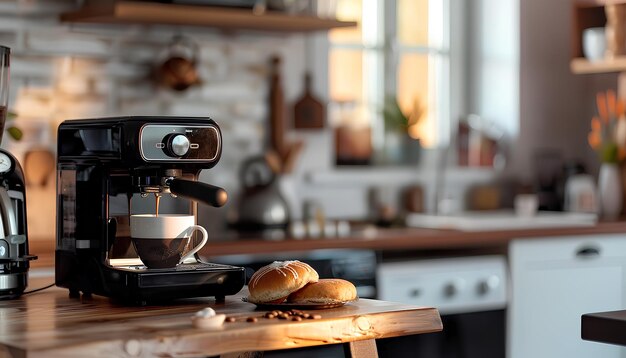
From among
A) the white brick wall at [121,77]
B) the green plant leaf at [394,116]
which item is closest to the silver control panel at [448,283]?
the white brick wall at [121,77]

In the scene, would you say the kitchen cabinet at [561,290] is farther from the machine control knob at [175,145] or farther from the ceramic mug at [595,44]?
the machine control knob at [175,145]

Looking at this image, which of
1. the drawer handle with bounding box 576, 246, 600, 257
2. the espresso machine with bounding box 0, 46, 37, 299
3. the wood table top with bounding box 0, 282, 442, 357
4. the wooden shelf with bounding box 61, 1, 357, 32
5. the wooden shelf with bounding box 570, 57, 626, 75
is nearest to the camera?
the wood table top with bounding box 0, 282, 442, 357

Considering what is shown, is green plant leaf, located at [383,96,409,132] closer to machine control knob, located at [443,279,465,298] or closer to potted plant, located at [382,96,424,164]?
potted plant, located at [382,96,424,164]

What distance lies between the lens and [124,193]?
7.22 ft

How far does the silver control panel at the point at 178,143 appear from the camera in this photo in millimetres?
2062

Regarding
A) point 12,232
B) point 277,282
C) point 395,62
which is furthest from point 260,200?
point 277,282

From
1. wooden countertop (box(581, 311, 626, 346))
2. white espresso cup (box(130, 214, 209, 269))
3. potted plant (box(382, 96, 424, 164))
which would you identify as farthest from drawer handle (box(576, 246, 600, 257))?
white espresso cup (box(130, 214, 209, 269))

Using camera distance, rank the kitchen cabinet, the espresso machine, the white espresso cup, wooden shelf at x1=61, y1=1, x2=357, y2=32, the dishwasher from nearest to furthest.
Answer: the white espresso cup, the espresso machine, wooden shelf at x1=61, y1=1, x2=357, y2=32, the dishwasher, the kitchen cabinet

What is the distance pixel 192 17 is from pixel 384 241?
3.56 feet

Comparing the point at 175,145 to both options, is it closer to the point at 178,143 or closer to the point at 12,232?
the point at 178,143

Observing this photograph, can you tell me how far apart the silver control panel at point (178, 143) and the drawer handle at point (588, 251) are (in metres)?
2.82

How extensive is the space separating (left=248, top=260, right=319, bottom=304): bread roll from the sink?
2433 millimetres

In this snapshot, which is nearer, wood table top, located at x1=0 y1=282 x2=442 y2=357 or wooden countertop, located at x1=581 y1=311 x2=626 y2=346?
wood table top, located at x1=0 y1=282 x2=442 y2=357

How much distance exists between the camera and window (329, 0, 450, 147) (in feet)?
16.4
